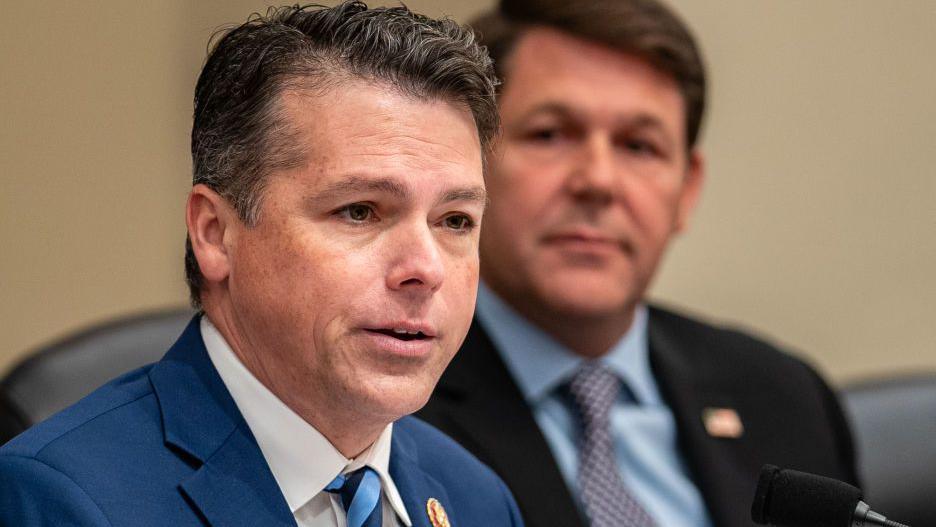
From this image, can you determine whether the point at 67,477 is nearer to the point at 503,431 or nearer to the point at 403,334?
the point at 403,334

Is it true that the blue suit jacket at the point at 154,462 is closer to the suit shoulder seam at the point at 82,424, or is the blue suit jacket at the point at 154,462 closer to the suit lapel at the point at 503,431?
the suit shoulder seam at the point at 82,424

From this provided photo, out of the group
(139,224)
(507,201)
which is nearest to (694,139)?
(507,201)

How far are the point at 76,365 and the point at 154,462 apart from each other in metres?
0.99

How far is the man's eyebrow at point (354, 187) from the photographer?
4.85ft

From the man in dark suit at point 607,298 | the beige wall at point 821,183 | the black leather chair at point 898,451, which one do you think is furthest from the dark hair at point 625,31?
the beige wall at point 821,183

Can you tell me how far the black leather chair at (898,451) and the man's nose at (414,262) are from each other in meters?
1.89

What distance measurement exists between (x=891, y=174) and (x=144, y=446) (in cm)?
362

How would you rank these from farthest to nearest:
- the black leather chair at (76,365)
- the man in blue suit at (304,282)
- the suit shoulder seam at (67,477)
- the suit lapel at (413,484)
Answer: the black leather chair at (76,365), the suit lapel at (413,484), the man in blue suit at (304,282), the suit shoulder seam at (67,477)

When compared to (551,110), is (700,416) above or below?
below

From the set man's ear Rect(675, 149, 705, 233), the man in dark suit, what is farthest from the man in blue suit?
man's ear Rect(675, 149, 705, 233)

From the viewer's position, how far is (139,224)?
372 cm

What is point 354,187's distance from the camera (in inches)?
58.3

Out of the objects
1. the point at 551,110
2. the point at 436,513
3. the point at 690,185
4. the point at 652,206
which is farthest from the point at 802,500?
the point at 690,185

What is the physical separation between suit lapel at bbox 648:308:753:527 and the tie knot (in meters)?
0.15
